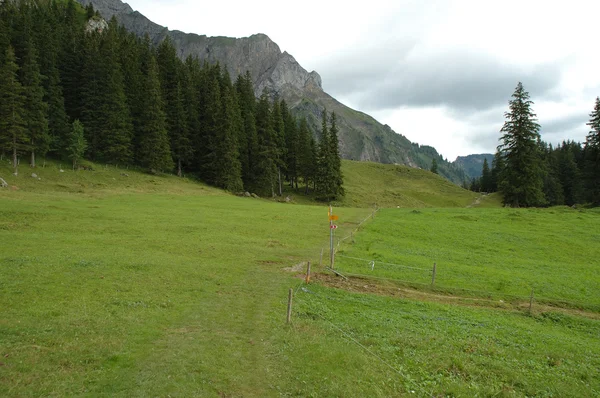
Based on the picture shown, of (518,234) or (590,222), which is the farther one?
(590,222)

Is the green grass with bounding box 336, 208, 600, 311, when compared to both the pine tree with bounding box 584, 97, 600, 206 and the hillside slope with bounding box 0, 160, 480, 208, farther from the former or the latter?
the hillside slope with bounding box 0, 160, 480, 208

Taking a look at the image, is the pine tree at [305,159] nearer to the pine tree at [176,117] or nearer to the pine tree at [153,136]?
the pine tree at [176,117]

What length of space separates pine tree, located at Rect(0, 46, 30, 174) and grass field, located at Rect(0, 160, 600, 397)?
1794 centimetres

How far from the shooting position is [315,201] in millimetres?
78625

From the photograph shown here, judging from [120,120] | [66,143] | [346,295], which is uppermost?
[120,120]

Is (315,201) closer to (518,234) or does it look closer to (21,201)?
(518,234)

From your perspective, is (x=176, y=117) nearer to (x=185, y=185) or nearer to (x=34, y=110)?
(x=185, y=185)

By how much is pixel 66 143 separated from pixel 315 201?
4925cm

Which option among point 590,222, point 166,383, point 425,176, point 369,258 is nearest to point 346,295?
point 369,258

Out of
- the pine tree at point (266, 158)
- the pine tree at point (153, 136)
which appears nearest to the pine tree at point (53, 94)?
the pine tree at point (153, 136)

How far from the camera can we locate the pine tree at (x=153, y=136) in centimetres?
6256

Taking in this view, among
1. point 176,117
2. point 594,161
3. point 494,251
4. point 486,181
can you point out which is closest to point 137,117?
point 176,117

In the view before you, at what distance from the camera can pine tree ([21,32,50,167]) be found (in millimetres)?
50188

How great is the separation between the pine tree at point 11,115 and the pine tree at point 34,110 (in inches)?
57.5
